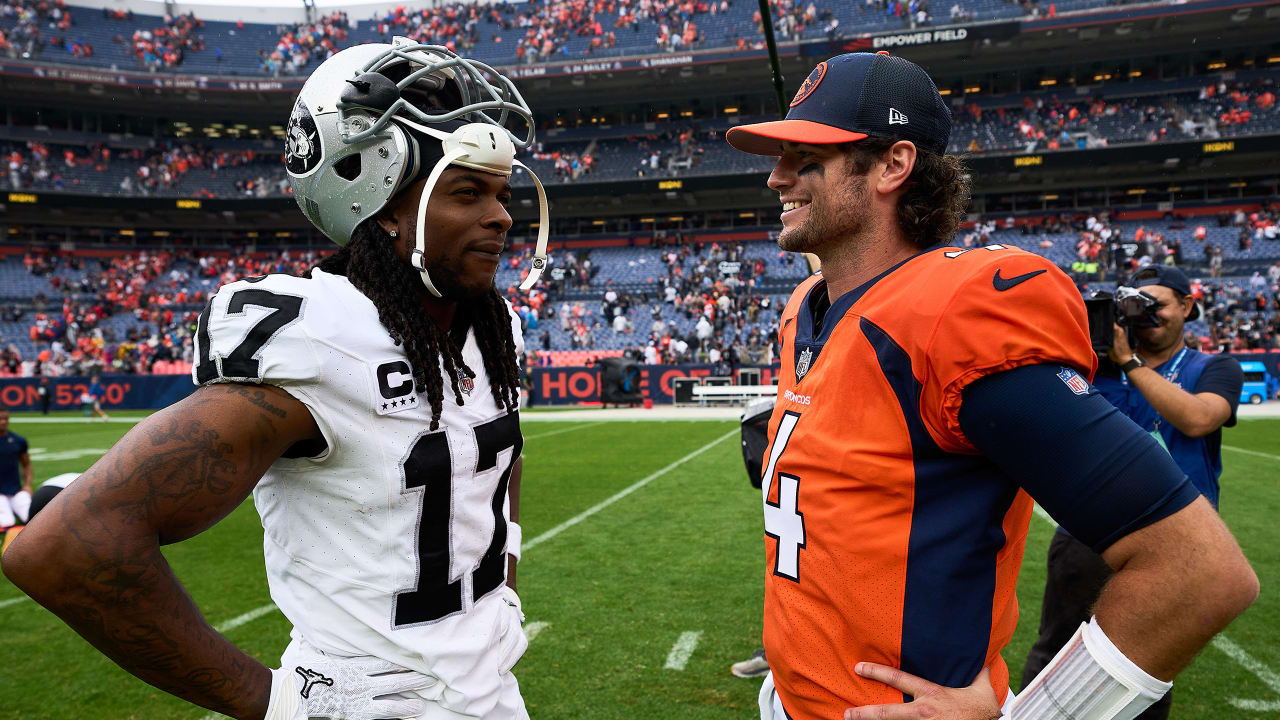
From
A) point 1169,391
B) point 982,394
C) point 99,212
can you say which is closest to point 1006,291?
point 982,394

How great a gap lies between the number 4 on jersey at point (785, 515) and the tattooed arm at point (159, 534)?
102 centimetres

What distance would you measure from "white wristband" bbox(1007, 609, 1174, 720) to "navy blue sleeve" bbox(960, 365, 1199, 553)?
0.54 ft

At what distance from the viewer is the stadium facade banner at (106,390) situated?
25922 mm

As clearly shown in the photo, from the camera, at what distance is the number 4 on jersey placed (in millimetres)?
1714

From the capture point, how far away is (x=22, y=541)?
1.18 m

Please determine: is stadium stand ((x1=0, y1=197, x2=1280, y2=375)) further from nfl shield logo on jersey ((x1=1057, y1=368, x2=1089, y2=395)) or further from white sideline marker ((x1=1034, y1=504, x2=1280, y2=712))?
nfl shield logo on jersey ((x1=1057, y1=368, x2=1089, y2=395))

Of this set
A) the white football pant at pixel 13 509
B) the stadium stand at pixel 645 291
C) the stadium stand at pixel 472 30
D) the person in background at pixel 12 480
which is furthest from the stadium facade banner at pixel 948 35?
the white football pant at pixel 13 509

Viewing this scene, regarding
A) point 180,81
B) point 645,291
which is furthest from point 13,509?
point 180,81

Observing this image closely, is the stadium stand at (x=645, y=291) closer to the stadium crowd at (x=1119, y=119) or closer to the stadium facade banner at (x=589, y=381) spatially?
the stadium facade banner at (x=589, y=381)

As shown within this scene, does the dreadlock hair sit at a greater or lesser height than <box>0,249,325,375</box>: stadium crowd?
greater

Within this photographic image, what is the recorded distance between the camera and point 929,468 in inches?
59.1

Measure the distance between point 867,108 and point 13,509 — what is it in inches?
342

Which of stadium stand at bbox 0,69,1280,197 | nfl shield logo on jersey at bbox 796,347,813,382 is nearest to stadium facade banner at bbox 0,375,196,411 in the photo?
stadium stand at bbox 0,69,1280,197

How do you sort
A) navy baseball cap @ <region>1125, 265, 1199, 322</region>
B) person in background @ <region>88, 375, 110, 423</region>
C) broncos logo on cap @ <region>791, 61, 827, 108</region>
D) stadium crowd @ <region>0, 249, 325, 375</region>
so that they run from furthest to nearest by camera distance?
stadium crowd @ <region>0, 249, 325, 375</region>, person in background @ <region>88, 375, 110, 423</region>, navy baseball cap @ <region>1125, 265, 1199, 322</region>, broncos logo on cap @ <region>791, 61, 827, 108</region>
